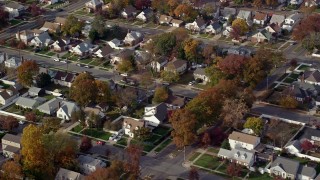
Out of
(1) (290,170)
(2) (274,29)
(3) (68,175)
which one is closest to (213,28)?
(2) (274,29)

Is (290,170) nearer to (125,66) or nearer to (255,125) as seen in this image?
(255,125)

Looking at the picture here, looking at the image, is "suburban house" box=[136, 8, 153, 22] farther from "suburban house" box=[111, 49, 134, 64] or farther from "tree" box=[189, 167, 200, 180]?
"tree" box=[189, 167, 200, 180]

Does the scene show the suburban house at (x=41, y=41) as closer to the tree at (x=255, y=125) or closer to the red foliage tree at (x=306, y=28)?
the red foliage tree at (x=306, y=28)

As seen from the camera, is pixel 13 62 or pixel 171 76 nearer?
pixel 171 76

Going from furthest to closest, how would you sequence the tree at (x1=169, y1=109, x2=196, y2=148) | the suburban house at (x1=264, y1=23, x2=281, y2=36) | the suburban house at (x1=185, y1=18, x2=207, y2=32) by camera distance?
1. the suburban house at (x1=185, y1=18, x2=207, y2=32)
2. the suburban house at (x1=264, y1=23, x2=281, y2=36)
3. the tree at (x1=169, y1=109, x2=196, y2=148)

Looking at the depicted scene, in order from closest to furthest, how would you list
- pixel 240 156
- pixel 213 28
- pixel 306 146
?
pixel 240 156 < pixel 306 146 < pixel 213 28

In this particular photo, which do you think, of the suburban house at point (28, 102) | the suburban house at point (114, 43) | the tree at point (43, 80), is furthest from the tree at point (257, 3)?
the suburban house at point (28, 102)

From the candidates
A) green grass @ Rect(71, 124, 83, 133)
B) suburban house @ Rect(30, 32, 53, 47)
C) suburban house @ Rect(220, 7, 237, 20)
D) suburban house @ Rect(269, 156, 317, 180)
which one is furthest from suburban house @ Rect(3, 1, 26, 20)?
suburban house @ Rect(269, 156, 317, 180)
